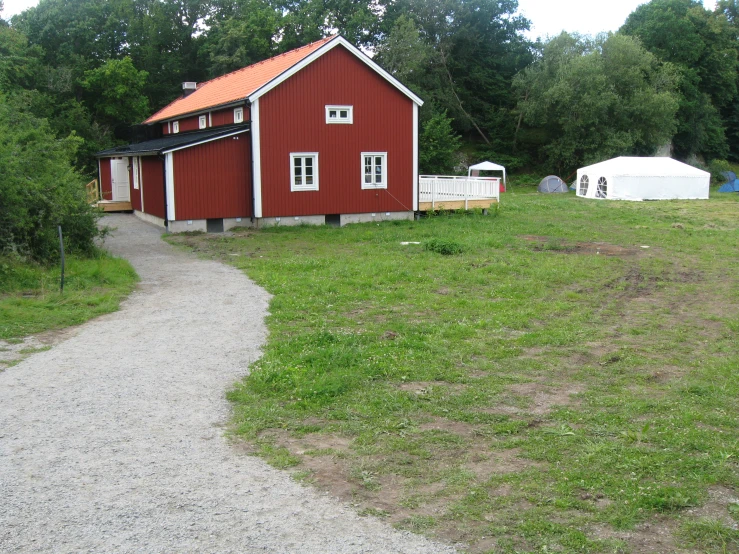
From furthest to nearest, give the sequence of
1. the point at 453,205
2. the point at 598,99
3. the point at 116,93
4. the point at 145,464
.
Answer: the point at 598,99
the point at 116,93
the point at 453,205
the point at 145,464

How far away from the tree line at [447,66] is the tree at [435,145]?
70 mm

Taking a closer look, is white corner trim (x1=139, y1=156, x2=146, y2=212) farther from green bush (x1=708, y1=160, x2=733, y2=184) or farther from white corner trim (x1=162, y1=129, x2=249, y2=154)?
green bush (x1=708, y1=160, x2=733, y2=184)

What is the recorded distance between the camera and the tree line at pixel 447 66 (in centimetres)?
4119

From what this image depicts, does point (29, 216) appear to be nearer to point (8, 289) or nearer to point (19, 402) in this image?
point (8, 289)

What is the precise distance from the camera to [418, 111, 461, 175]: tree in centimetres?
3988

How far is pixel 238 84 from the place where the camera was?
2548cm

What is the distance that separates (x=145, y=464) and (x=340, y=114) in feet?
62.3

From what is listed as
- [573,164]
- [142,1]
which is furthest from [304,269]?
[142,1]

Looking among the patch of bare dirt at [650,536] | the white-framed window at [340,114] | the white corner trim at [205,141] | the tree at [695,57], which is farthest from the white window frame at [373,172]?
the tree at [695,57]

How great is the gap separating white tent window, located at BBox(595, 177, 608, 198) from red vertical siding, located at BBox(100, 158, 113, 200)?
80.1 ft

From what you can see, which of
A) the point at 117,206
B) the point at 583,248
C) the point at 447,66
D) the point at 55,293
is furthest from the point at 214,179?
the point at 447,66

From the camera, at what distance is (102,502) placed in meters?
4.73

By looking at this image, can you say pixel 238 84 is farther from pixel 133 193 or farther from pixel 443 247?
pixel 443 247

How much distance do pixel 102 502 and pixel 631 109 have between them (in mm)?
46139
